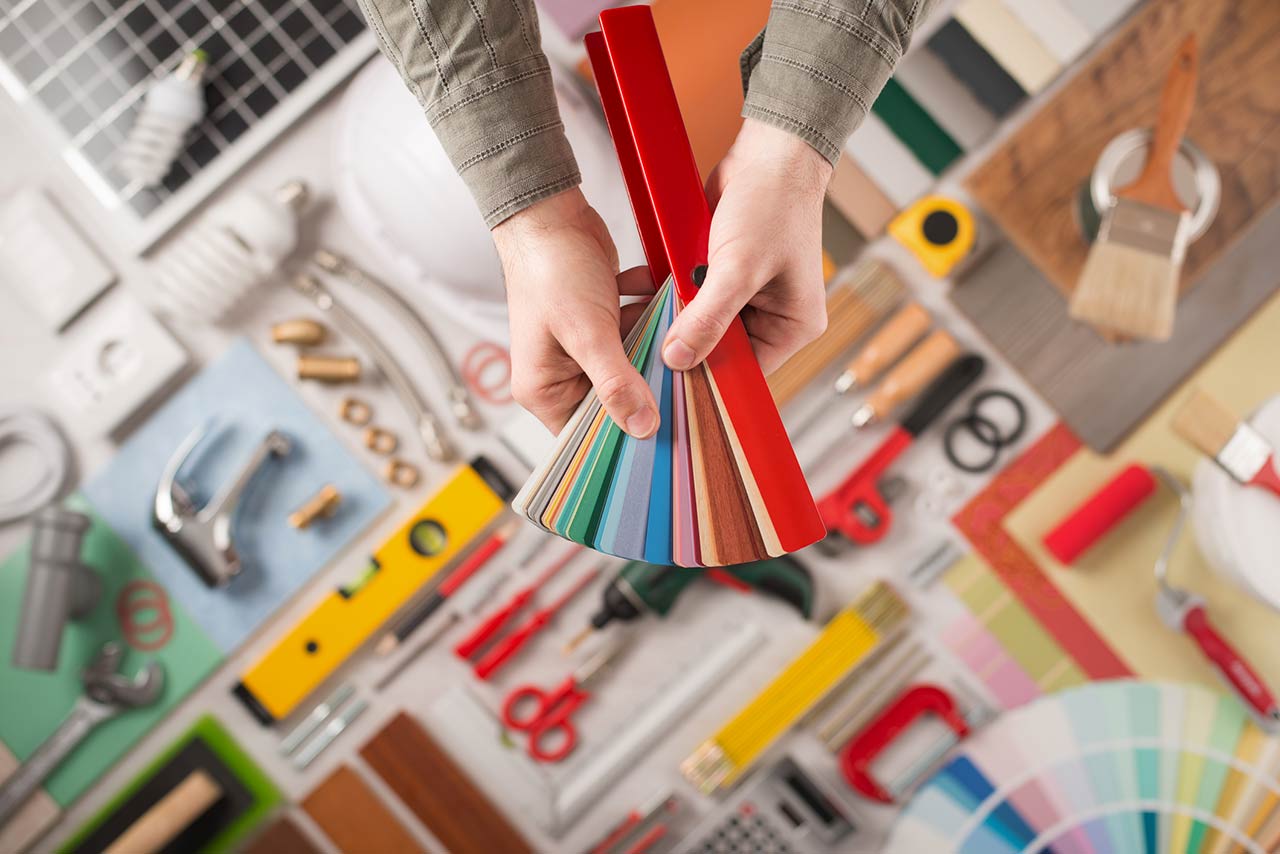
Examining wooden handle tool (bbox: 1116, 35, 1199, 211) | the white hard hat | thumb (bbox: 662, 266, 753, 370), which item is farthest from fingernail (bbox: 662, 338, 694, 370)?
wooden handle tool (bbox: 1116, 35, 1199, 211)

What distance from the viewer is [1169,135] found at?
100 cm

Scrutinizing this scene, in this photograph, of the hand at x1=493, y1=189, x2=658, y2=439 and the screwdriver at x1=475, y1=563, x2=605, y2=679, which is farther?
the screwdriver at x1=475, y1=563, x2=605, y2=679

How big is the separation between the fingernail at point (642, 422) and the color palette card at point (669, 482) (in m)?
0.01

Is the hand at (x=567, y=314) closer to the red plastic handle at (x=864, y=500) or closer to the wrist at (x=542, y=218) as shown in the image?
the wrist at (x=542, y=218)

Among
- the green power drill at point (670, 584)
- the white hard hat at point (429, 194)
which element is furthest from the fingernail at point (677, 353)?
the green power drill at point (670, 584)

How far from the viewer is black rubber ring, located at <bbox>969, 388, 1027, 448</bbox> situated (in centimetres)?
107

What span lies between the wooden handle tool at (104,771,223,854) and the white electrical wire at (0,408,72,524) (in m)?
0.38

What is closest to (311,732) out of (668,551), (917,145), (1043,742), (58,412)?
(58,412)

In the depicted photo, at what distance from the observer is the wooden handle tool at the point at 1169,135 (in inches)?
39.0

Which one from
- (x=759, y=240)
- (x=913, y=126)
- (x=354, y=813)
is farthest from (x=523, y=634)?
(x=913, y=126)

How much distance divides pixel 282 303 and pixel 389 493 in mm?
264

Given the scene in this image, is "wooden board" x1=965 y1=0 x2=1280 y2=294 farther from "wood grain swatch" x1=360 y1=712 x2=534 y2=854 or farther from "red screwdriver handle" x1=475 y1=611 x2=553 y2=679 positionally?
"wood grain swatch" x1=360 y1=712 x2=534 y2=854

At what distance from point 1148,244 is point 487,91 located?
78 centimetres

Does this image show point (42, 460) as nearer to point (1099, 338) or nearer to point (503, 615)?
point (503, 615)
